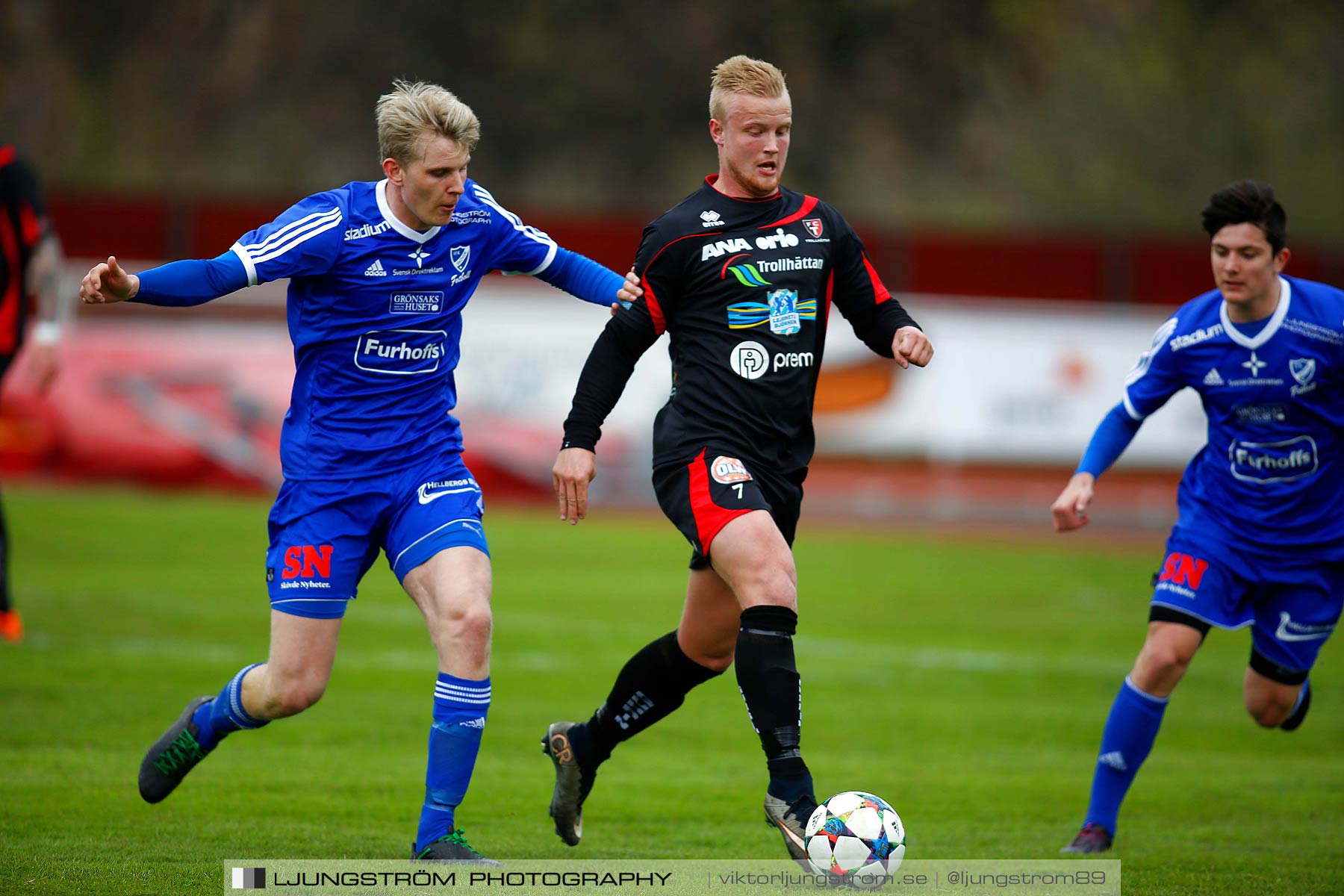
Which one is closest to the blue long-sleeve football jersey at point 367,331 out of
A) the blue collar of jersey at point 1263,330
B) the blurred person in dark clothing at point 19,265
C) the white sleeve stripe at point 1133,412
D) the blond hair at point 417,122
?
the blond hair at point 417,122

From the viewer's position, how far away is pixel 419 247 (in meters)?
5.28

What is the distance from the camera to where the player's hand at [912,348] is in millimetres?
5117

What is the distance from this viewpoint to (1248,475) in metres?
6.09

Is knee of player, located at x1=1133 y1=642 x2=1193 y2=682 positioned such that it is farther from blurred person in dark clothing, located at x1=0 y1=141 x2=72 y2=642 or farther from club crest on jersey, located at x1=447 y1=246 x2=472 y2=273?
blurred person in dark clothing, located at x1=0 y1=141 x2=72 y2=642

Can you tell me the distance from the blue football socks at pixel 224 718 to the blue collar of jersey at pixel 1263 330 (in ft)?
12.6

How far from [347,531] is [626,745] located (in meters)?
3.18

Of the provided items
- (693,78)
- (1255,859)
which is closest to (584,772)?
(1255,859)

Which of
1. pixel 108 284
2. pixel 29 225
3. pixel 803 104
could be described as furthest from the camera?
pixel 803 104

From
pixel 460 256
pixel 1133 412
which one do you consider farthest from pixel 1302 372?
pixel 460 256

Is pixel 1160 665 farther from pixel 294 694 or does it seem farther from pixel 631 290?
pixel 294 694

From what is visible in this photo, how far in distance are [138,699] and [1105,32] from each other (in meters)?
28.3

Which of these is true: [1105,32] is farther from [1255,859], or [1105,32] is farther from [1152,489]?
[1255,859]

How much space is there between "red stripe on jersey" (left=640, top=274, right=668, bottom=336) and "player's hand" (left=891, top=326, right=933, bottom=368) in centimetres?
79

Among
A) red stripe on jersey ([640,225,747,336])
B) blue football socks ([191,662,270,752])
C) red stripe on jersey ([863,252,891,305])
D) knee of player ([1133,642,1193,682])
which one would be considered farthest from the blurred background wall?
blue football socks ([191,662,270,752])
